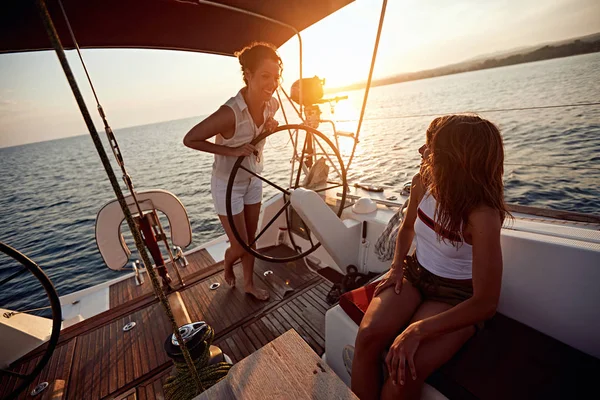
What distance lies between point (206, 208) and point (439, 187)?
803cm

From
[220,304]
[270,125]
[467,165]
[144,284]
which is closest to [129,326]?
[220,304]

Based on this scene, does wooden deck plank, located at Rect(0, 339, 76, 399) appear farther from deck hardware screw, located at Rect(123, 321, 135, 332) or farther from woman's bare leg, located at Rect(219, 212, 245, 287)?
woman's bare leg, located at Rect(219, 212, 245, 287)

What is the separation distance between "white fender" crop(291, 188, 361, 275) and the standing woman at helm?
0.33 m

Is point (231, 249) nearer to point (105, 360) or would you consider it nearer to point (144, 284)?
point (105, 360)

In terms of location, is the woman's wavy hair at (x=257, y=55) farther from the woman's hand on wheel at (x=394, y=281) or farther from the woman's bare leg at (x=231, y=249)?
the woman's hand on wheel at (x=394, y=281)

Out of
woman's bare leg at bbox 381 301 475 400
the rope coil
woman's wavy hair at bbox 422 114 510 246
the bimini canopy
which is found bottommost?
the rope coil

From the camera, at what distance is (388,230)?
159 centimetres

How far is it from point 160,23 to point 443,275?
6.57ft

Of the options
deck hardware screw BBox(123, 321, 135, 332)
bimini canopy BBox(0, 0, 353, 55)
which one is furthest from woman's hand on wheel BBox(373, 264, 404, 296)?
deck hardware screw BBox(123, 321, 135, 332)

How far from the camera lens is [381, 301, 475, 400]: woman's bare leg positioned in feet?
2.75

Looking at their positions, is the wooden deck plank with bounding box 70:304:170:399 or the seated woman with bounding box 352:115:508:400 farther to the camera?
the wooden deck plank with bounding box 70:304:170:399

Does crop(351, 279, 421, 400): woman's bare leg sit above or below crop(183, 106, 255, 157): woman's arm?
below

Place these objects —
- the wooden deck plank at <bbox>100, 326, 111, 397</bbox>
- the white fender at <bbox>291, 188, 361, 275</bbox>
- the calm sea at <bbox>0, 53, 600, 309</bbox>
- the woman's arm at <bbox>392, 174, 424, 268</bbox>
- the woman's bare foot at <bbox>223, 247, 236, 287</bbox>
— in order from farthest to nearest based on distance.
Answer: the calm sea at <bbox>0, 53, 600, 309</bbox>
the woman's bare foot at <bbox>223, 247, 236, 287</bbox>
the white fender at <bbox>291, 188, 361, 275</bbox>
the wooden deck plank at <bbox>100, 326, 111, 397</bbox>
the woman's arm at <bbox>392, 174, 424, 268</bbox>

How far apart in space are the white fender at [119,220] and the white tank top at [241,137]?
969 millimetres
